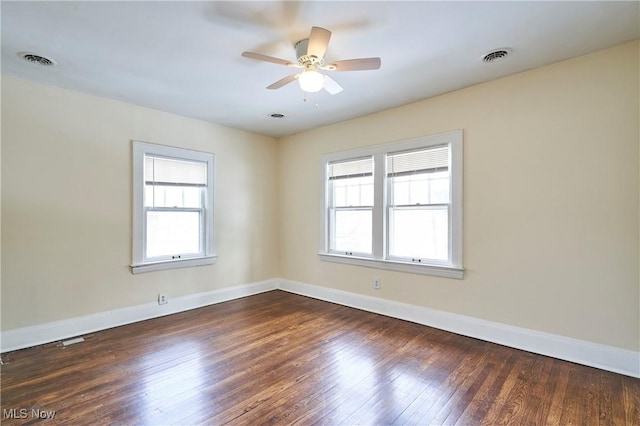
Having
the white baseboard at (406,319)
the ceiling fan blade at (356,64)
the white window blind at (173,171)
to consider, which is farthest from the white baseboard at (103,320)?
the ceiling fan blade at (356,64)

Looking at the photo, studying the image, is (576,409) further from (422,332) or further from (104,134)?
(104,134)

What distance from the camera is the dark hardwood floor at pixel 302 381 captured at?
2.00 meters

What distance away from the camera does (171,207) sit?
415cm

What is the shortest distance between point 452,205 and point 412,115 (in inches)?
47.8

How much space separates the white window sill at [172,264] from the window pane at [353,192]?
2055mm

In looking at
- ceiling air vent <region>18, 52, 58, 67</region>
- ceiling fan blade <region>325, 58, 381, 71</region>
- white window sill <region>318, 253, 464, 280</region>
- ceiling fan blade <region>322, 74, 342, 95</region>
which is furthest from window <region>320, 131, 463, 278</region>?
ceiling air vent <region>18, 52, 58, 67</region>

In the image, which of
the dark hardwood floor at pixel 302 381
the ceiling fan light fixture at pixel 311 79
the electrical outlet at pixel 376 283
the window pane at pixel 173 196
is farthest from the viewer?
the electrical outlet at pixel 376 283

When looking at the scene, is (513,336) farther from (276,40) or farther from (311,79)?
(276,40)

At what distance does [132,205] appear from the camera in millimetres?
3771

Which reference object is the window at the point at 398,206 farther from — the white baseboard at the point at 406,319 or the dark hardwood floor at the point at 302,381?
the dark hardwood floor at the point at 302,381

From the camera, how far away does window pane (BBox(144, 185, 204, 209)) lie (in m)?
3.96

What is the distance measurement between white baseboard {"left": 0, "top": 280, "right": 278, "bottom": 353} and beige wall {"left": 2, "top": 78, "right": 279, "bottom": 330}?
8 centimetres

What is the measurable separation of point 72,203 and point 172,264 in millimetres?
1313

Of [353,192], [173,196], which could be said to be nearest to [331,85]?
[353,192]
